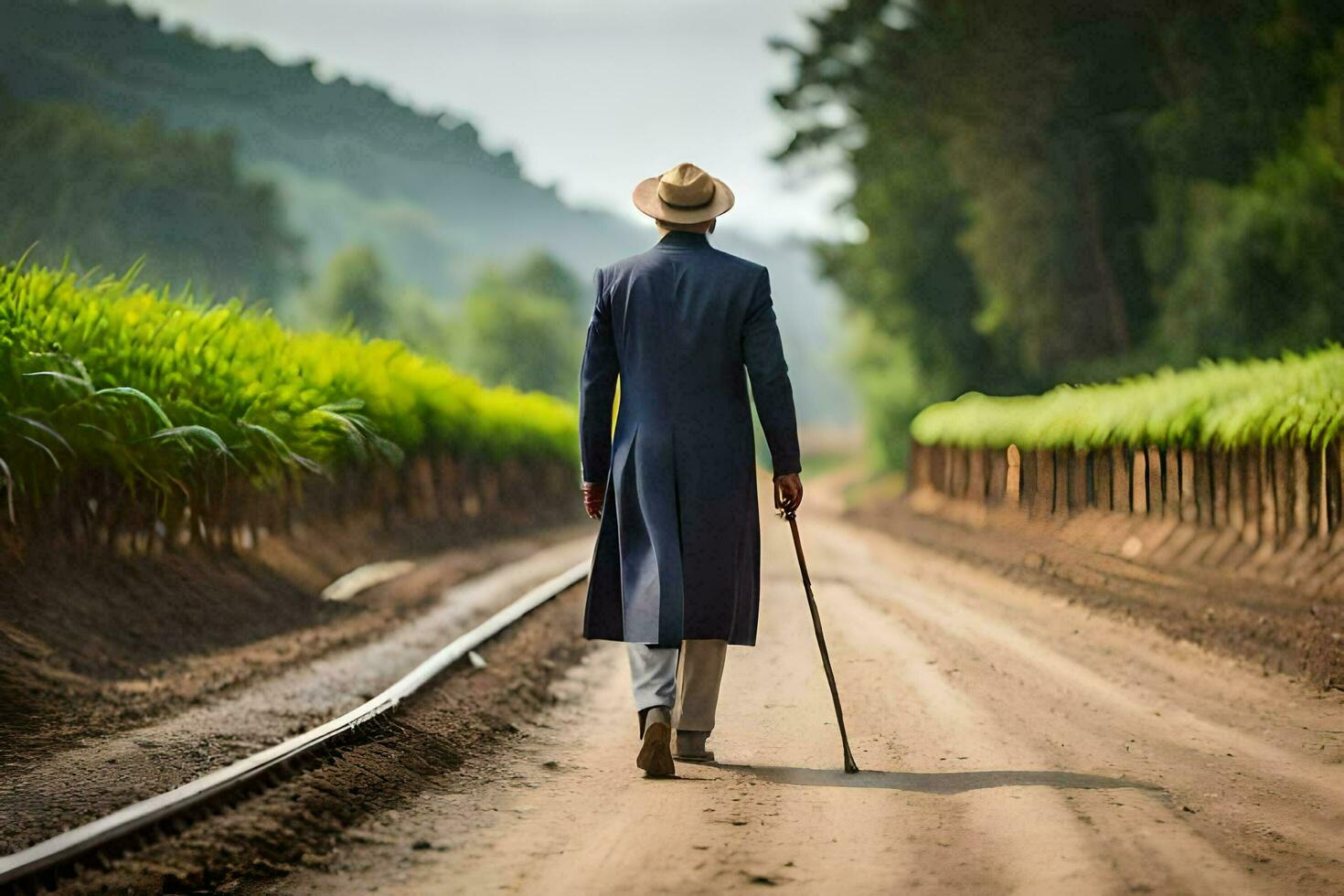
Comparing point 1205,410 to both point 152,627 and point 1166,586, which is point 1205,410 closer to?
point 1166,586

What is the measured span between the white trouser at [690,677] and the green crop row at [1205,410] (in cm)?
669

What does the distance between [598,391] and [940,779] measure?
1.90m

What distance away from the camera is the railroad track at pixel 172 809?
3381 millimetres

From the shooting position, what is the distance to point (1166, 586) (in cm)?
1118

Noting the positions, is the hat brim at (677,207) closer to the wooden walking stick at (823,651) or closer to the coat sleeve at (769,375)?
the coat sleeve at (769,375)

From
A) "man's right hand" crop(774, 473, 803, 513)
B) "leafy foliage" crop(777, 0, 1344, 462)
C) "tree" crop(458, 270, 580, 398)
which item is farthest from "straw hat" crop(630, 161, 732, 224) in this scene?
"tree" crop(458, 270, 580, 398)

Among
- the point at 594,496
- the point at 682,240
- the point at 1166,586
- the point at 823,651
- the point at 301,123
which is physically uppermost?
the point at 301,123

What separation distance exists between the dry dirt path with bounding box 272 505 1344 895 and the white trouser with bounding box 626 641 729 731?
193 millimetres

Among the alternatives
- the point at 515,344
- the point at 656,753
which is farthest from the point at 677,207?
the point at 515,344

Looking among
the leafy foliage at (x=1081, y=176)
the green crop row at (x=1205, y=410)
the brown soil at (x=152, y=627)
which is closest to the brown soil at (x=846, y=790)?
the brown soil at (x=152, y=627)

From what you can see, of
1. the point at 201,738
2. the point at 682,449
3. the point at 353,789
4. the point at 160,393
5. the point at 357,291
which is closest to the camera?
the point at 353,789

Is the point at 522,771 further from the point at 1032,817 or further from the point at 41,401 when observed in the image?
the point at 41,401

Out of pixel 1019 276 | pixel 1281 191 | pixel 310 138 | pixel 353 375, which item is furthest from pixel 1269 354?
pixel 310 138

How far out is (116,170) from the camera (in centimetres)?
5162
